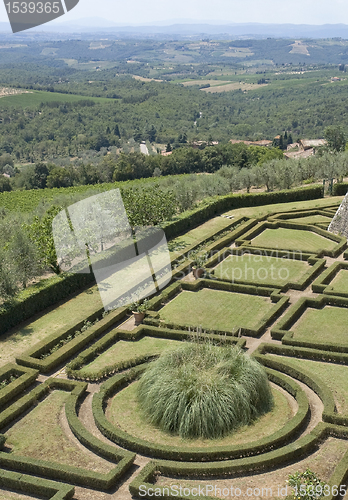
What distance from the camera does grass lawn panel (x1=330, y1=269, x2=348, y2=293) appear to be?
3092cm

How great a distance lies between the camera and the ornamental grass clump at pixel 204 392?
17.9m

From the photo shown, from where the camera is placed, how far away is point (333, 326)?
1043 inches

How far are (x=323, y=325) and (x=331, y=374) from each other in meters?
5.05

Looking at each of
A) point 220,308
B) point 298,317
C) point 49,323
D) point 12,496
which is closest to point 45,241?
point 49,323

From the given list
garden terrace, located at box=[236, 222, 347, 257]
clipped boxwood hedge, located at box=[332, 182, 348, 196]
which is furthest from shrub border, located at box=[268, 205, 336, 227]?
clipped boxwood hedge, located at box=[332, 182, 348, 196]

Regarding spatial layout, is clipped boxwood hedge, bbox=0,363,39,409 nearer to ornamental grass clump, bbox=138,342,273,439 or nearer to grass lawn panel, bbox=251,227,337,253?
ornamental grass clump, bbox=138,342,273,439

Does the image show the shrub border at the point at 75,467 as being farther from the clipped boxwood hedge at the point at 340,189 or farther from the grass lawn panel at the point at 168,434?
the clipped boxwood hedge at the point at 340,189

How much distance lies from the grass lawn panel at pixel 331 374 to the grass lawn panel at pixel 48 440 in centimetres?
949

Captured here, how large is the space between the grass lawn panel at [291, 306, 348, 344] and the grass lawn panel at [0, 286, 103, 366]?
38.4ft

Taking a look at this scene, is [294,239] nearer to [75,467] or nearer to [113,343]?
[113,343]

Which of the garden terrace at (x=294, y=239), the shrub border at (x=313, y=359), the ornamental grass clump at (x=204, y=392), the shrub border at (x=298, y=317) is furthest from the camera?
the garden terrace at (x=294, y=239)

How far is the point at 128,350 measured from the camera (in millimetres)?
25297

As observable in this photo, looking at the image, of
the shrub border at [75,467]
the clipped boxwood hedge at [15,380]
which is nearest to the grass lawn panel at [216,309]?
the clipped boxwood hedge at [15,380]

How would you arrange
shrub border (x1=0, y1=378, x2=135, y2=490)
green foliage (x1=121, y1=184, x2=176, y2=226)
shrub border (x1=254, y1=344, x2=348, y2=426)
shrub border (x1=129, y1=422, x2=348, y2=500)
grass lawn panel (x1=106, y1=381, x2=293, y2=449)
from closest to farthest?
1. shrub border (x1=129, y1=422, x2=348, y2=500)
2. shrub border (x1=0, y1=378, x2=135, y2=490)
3. grass lawn panel (x1=106, y1=381, x2=293, y2=449)
4. shrub border (x1=254, y1=344, x2=348, y2=426)
5. green foliage (x1=121, y1=184, x2=176, y2=226)
